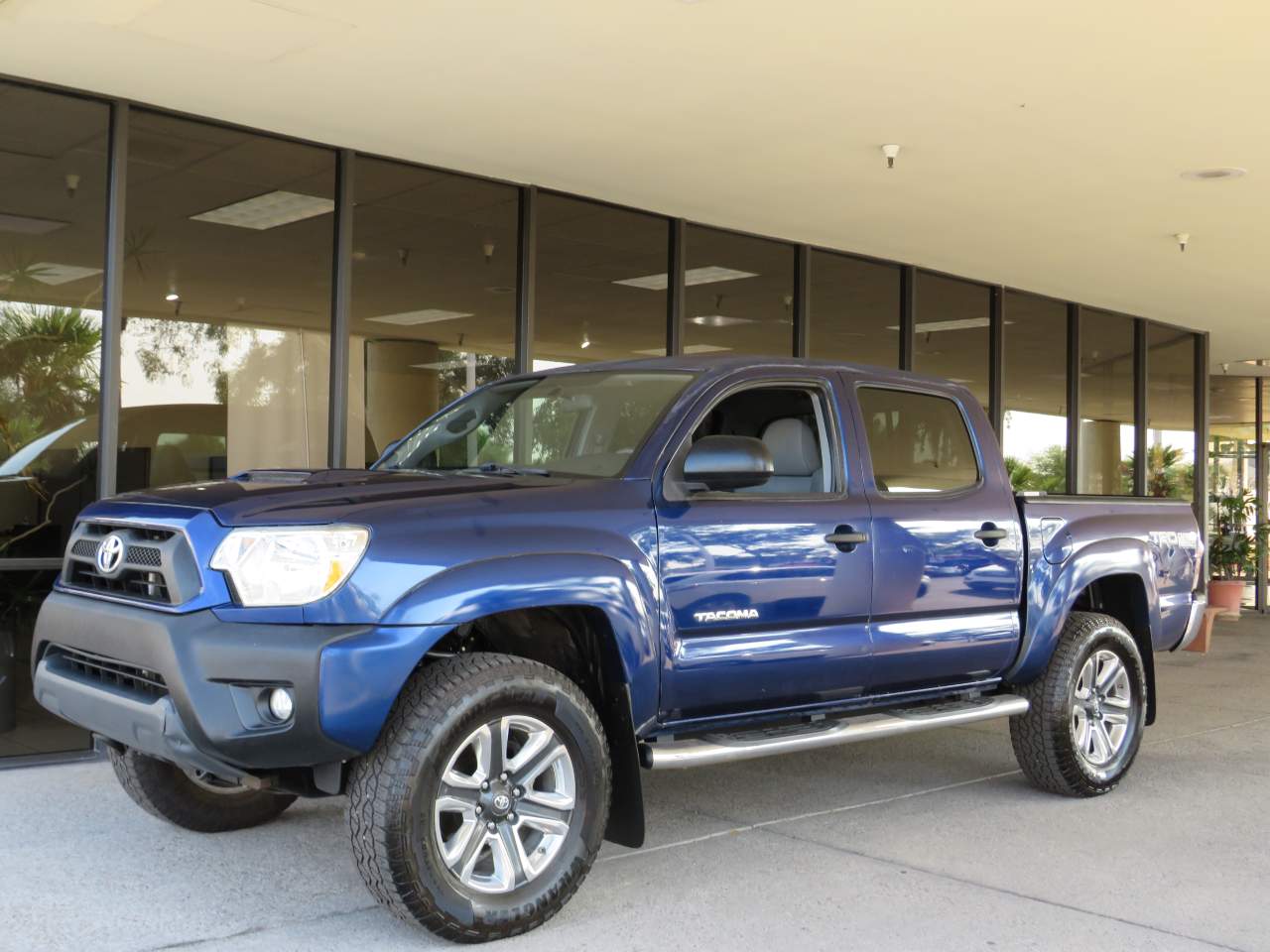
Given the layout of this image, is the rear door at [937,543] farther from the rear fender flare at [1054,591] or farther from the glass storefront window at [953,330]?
the glass storefront window at [953,330]

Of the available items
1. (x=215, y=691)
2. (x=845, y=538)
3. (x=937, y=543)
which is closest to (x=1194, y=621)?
(x=937, y=543)

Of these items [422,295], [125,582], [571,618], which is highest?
[422,295]

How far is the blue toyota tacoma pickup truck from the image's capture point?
373cm

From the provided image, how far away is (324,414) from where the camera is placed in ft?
27.8

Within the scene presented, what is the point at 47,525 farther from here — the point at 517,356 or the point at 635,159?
the point at 635,159

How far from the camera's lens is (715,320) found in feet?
36.3

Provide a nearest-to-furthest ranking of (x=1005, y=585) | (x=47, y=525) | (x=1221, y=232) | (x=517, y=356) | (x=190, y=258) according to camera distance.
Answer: (x=1005, y=585) < (x=47, y=525) < (x=190, y=258) < (x=517, y=356) < (x=1221, y=232)

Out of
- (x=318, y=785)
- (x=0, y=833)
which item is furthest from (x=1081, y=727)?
(x=0, y=833)

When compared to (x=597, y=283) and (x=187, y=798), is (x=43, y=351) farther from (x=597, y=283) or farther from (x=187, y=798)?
(x=597, y=283)

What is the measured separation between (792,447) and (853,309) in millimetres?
7295

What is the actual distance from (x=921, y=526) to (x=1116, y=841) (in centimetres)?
145

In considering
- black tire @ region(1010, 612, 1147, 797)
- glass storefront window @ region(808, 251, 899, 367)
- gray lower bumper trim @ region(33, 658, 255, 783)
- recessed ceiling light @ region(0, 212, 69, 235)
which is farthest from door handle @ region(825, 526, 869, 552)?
glass storefront window @ region(808, 251, 899, 367)

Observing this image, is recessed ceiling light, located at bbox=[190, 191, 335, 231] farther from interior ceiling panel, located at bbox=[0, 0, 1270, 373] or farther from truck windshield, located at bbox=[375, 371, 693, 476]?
A: truck windshield, located at bbox=[375, 371, 693, 476]

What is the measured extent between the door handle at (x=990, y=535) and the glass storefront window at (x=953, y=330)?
7236mm
